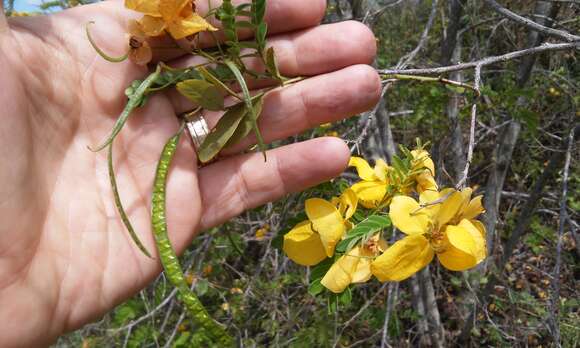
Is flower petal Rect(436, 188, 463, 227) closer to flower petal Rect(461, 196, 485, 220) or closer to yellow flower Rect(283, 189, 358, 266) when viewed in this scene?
flower petal Rect(461, 196, 485, 220)

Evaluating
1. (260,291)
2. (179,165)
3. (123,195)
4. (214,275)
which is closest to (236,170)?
(179,165)

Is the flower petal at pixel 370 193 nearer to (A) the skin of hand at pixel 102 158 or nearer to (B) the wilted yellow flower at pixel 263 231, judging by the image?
(A) the skin of hand at pixel 102 158

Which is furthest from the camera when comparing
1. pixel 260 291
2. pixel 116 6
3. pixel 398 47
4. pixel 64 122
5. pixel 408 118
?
pixel 398 47

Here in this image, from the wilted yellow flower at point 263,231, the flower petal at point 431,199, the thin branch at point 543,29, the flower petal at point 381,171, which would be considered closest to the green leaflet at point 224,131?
the flower petal at point 381,171

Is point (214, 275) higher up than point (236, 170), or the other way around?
point (236, 170)

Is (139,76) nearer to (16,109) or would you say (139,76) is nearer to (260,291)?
(16,109)

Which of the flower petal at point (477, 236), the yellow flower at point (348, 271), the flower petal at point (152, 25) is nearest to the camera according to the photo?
the flower petal at point (477, 236)

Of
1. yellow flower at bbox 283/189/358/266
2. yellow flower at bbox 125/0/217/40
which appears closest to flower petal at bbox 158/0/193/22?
yellow flower at bbox 125/0/217/40

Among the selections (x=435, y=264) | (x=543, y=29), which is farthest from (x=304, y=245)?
(x=435, y=264)
